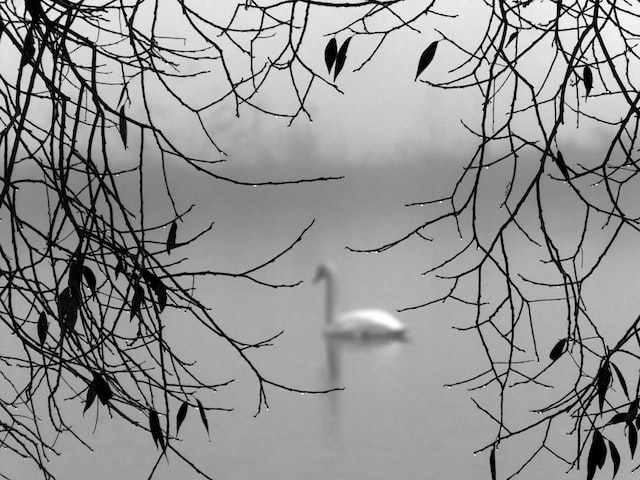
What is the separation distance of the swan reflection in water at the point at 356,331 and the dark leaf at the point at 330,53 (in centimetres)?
1129

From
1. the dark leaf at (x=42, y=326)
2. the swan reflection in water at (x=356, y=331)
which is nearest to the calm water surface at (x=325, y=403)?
the swan reflection in water at (x=356, y=331)

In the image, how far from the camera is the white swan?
12742 mm

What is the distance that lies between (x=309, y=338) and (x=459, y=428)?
536 cm

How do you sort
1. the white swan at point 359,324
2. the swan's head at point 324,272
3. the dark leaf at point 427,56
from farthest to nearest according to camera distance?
the swan's head at point 324,272 < the white swan at point 359,324 < the dark leaf at point 427,56

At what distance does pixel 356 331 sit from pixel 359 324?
0.14m

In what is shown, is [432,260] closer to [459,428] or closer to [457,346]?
[457,346]

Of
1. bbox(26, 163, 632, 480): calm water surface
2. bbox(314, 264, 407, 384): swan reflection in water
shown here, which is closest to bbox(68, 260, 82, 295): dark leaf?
bbox(26, 163, 632, 480): calm water surface

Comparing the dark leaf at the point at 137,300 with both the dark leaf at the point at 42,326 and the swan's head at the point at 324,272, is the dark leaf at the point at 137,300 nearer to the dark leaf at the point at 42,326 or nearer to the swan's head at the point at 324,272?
the dark leaf at the point at 42,326

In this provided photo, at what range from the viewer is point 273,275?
1844 cm

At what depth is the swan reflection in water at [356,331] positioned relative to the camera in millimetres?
12742

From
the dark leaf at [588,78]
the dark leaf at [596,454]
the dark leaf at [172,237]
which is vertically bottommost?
the dark leaf at [596,454]

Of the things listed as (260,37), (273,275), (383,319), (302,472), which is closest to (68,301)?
(260,37)

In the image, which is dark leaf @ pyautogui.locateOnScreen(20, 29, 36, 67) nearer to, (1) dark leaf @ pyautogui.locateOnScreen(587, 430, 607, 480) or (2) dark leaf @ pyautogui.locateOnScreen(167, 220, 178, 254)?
(2) dark leaf @ pyautogui.locateOnScreen(167, 220, 178, 254)

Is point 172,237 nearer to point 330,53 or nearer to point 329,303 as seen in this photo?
point 330,53
